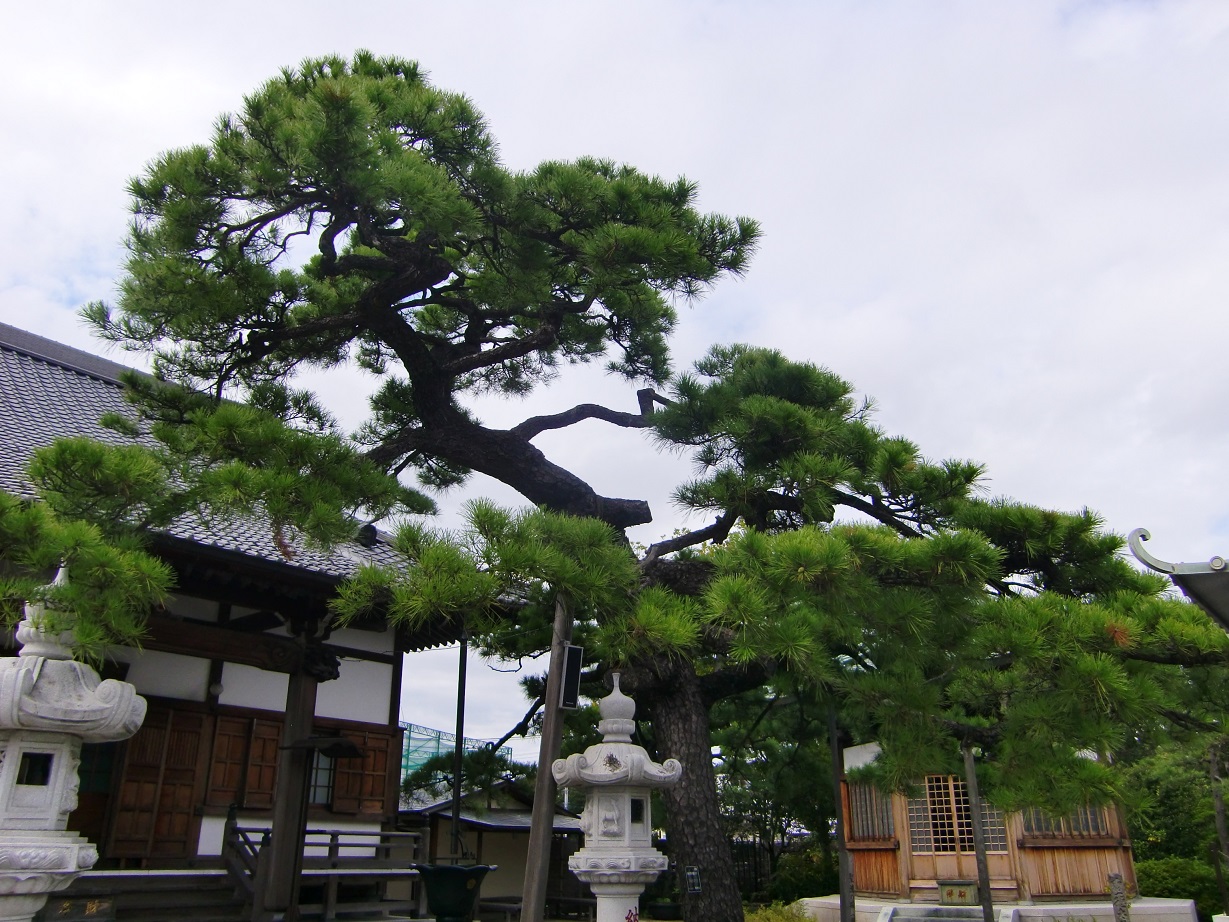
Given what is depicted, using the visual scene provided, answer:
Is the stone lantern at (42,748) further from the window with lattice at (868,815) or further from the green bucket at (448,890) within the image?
the window with lattice at (868,815)

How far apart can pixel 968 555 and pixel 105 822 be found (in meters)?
6.69

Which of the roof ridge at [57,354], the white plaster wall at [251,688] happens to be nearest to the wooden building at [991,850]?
the white plaster wall at [251,688]

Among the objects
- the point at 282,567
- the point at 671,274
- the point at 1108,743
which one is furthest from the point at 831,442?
the point at 282,567

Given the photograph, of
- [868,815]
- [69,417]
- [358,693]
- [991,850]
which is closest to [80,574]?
[358,693]

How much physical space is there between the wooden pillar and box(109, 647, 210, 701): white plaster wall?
150 cm

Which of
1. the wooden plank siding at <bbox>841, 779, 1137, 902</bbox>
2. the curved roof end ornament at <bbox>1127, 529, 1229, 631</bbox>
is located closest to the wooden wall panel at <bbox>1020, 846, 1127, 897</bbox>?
the wooden plank siding at <bbox>841, 779, 1137, 902</bbox>

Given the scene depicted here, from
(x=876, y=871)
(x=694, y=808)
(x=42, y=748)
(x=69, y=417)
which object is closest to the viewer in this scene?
(x=42, y=748)

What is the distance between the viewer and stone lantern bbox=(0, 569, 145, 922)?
3982mm

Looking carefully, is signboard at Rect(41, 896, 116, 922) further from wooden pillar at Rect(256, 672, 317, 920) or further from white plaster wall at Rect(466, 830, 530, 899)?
white plaster wall at Rect(466, 830, 530, 899)

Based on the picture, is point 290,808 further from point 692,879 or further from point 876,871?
point 876,871

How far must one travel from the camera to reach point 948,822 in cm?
1323

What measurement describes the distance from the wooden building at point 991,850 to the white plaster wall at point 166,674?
9.24 meters

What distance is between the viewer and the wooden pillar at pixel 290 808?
253 inches

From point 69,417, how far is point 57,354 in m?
2.26
